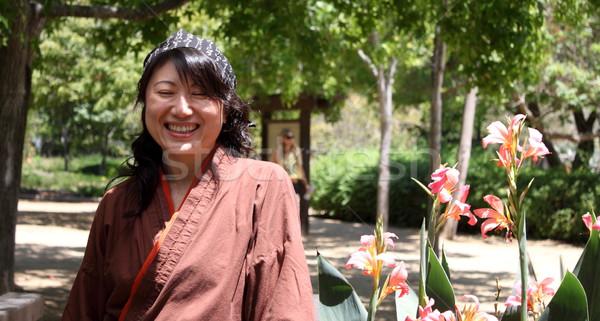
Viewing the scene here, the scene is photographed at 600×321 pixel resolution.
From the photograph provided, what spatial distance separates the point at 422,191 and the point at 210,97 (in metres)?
14.0

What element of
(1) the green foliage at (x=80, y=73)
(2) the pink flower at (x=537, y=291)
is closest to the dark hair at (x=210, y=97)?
(2) the pink flower at (x=537, y=291)

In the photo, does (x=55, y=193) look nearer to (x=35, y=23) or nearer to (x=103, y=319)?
(x=35, y=23)

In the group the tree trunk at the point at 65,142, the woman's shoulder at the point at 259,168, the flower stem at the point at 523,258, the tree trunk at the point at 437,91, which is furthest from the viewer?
the tree trunk at the point at 65,142

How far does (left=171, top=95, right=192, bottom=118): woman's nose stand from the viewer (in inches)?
72.2

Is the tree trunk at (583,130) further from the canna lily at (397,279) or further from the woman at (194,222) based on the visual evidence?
the canna lily at (397,279)

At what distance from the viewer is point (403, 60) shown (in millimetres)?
12383

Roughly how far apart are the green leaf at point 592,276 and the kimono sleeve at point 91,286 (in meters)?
1.20

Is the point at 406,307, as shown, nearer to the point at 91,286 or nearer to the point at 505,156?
the point at 505,156

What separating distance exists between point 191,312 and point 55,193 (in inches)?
882

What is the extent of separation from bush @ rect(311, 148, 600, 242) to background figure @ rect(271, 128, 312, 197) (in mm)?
1876

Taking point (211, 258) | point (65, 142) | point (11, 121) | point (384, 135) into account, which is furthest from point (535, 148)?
point (65, 142)

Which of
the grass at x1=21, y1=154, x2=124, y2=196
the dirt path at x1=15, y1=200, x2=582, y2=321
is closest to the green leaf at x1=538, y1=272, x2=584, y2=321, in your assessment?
the dirt path at x1=15, y1=200, x2=582, y2=321

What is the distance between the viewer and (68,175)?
29.2m

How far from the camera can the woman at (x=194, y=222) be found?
1.68 meters
